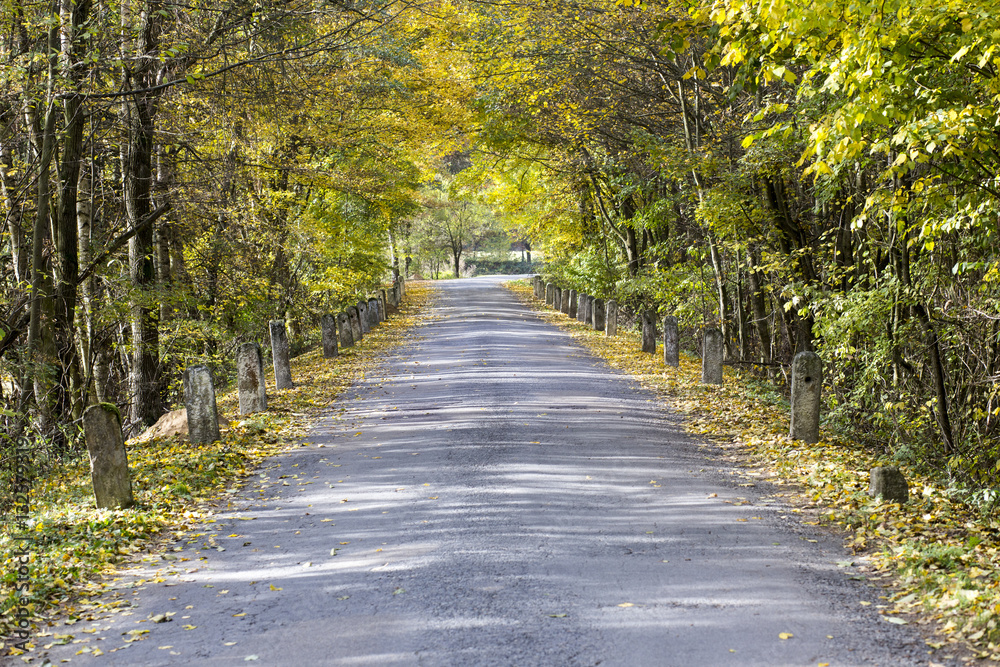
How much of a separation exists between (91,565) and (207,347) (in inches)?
407

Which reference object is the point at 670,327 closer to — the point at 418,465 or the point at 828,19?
the point at 418,465

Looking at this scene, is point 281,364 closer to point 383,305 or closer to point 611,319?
point 611,319

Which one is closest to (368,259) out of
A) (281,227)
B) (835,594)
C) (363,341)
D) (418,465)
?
(363,341)

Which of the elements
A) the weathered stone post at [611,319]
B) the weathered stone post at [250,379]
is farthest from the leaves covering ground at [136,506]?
the weathered stone post at [611,319]

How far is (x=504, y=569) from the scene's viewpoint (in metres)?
5.53

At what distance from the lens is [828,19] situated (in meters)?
5.99

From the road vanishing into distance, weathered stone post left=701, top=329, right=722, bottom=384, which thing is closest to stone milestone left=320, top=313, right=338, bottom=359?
the road vanishing into distance

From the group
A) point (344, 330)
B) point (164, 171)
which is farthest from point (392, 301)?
point (164, 171)

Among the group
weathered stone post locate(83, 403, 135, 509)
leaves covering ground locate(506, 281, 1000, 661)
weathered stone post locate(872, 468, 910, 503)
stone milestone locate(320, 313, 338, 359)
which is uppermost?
stone milestone locate(320, 313, 338, 359)

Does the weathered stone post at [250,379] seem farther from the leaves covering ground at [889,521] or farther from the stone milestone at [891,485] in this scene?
the stone milestone at [891,485]

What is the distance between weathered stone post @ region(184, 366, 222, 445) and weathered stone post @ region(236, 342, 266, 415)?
1.87 m

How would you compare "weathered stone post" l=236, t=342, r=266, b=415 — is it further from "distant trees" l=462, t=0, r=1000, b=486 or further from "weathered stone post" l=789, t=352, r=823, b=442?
"weathered stone post" l=789, t=352, r=823, b=442

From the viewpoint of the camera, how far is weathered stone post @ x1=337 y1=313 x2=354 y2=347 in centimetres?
1980

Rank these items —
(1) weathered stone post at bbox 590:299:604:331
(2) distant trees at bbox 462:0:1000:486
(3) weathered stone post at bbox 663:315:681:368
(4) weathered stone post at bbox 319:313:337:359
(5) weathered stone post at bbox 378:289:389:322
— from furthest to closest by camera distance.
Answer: (5) weathered stone post at bbox 378:289:389:322 → (1) weathered stone post at bbox 590:299:604:331 → (4) weathered stone post at bbox 319:313:337:359 → (3) weathered stone post at bbox 663:315:681:368 → (2) distant trees at bbox 462:0:1000:486
